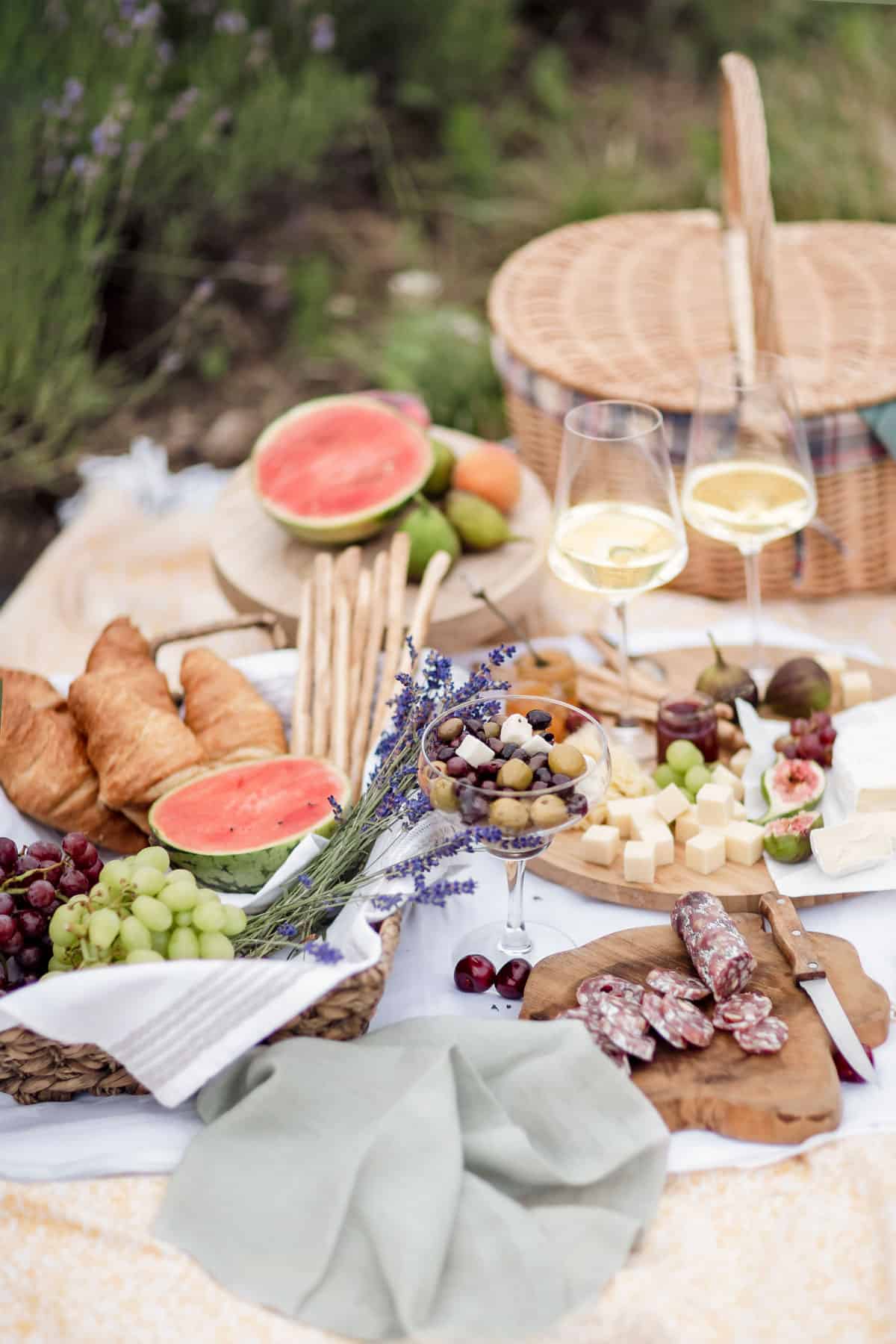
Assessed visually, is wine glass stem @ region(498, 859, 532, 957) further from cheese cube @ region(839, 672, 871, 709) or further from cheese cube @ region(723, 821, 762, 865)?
cheese cube @ region(839, 672, 871, 709)

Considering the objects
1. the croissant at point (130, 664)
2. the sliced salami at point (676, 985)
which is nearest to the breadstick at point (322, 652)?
the croissant at point (130, 664)

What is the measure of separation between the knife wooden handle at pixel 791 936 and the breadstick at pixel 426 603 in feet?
2.39

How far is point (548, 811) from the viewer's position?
1.65m

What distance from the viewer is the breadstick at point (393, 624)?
2270 mm

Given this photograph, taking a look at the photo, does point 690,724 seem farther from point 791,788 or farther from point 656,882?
point 656,882

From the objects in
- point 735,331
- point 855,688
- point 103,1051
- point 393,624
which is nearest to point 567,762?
point 103,1051

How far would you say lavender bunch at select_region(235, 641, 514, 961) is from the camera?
5.80 ft

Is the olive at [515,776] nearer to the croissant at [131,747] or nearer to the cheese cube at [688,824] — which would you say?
the cheese cube at [688,824]

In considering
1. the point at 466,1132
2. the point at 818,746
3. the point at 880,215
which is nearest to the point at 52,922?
the point at 466,1132

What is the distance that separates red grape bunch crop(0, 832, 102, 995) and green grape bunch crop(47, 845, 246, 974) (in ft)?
0.08

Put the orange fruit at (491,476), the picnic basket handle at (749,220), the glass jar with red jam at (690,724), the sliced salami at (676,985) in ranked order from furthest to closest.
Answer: the orange fruit at (491,476), the picnic basket handle at (749,220), the glass jar with red jam at (690,724), the sliced salami at (676,985)

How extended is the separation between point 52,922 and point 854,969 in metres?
1.08

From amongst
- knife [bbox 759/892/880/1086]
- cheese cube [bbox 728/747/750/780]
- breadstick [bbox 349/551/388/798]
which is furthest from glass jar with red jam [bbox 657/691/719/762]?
breadstick [bbox 349/551/388/798]

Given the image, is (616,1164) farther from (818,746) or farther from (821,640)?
(821,640)
